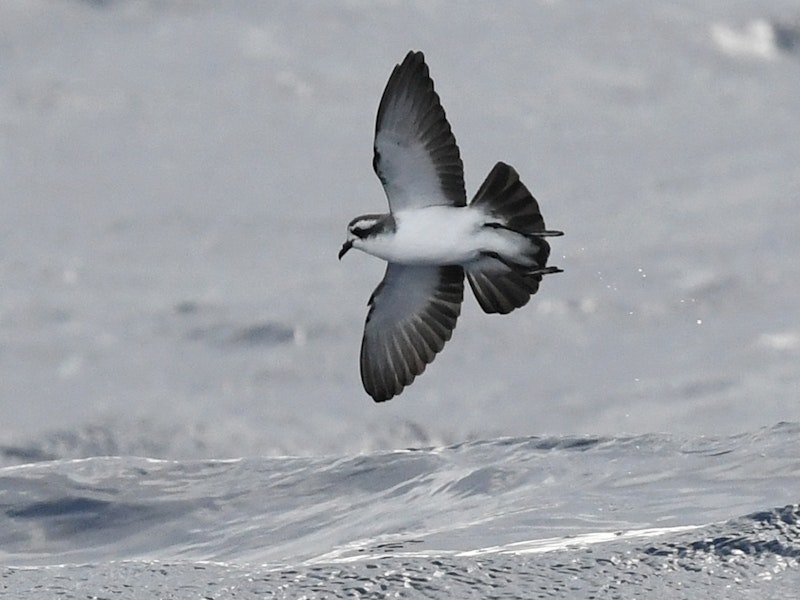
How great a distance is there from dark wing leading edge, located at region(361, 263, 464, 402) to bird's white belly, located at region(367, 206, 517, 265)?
54cm

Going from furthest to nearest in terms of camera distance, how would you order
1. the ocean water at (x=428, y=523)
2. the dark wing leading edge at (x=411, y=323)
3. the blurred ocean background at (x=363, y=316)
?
the dark wing leading edge at (x=411, y=323) → the blurred ocean background at (x=363, y=316) → the ocean water at (x=428, y=523)

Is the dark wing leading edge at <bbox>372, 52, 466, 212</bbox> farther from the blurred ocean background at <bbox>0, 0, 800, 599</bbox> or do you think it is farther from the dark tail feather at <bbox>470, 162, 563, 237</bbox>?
the blurred ocean background at <bbox>0, 0, 800, 599</bbox>

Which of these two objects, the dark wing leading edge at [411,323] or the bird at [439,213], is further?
the dark wing leading edge at [411,323]

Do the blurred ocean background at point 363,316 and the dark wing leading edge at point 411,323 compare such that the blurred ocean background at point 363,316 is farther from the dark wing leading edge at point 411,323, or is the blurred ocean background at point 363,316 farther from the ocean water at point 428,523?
the dark wing leading edge at point 411,323

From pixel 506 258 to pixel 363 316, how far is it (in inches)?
264

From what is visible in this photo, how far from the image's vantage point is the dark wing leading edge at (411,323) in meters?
6.96

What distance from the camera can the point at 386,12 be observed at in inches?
763

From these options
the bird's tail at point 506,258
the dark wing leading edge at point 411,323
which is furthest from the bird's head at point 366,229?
the dark wing leading edge at point 411,323

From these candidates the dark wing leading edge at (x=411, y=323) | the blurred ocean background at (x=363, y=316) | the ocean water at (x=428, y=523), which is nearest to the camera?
the ocean water at (x=428, y=523)

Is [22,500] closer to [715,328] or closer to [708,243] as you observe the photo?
[715,328]

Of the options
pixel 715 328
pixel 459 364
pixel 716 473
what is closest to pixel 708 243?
pixel 715 328

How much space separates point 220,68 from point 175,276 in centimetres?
479

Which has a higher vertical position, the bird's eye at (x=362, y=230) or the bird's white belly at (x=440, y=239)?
the bird's eye at (x=362, y=230)

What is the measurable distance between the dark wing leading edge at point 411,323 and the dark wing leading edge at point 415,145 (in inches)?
20.7
